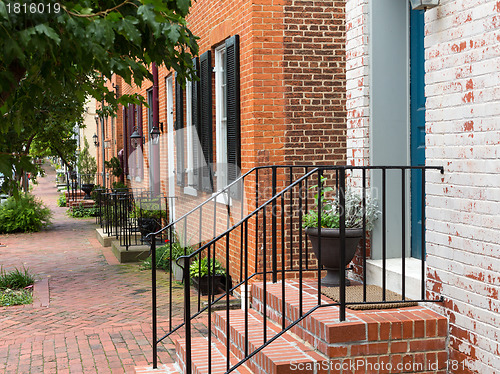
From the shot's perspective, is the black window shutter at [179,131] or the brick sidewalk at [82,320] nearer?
the brick sidewalk at [82,320]

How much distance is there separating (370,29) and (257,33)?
2.24 metres

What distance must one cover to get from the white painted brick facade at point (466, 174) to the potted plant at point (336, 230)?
709mm

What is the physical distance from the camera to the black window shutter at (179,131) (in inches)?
429

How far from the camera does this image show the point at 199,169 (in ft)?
32.3

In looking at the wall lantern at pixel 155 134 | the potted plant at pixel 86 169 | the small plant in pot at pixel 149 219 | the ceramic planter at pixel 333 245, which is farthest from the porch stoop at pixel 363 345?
the potted plant at pixel 86 169

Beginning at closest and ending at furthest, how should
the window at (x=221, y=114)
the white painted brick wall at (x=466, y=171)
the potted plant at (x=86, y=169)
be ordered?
the white painted brick wall at (x=466, y=171), the window at (x=221, y=114), the potted plant at (x=86, y=169)

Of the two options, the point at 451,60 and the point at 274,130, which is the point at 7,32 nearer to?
the point at 451,60

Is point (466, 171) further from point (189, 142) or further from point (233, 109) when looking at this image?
point (189, 142)

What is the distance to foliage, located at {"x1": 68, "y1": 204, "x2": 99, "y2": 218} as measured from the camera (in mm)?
20359

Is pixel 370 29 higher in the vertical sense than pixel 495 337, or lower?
higher

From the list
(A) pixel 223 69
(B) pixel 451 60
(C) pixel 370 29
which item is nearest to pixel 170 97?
(A) pixel 223 69

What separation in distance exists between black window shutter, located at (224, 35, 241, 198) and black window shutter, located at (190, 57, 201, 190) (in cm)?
124

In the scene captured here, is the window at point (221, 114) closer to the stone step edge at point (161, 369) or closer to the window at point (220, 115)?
the window at point (220, 115)

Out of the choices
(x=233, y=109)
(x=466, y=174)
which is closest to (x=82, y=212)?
(x=233, y=109)
